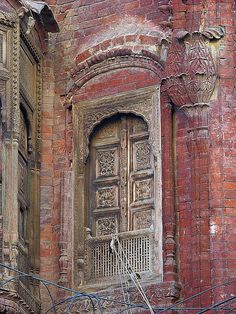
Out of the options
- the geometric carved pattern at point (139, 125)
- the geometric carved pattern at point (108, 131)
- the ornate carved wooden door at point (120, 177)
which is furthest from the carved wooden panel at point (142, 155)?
the geometric carved pattern at point (108, 131)

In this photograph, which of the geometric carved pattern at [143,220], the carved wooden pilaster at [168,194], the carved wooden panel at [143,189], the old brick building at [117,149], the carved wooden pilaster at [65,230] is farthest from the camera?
the carved wooden pilaster at [65,230]

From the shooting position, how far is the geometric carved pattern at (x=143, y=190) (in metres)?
21.8

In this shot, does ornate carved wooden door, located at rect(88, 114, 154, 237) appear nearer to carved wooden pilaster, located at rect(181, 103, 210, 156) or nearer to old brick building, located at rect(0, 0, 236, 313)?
old brick building, located at rect(0, 0, 236, 313)

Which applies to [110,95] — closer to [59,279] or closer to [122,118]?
[122,118]

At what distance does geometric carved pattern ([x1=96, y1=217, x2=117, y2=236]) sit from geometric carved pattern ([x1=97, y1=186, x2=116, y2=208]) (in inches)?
7.6

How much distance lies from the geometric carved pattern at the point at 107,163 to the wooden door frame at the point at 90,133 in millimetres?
219

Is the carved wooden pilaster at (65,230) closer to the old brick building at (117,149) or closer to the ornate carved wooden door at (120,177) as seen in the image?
the old brick building at (117,149)

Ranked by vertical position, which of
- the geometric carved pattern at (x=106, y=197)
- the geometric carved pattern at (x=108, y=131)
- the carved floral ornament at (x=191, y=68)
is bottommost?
the geometric carved pattern at (x=106, y=197)

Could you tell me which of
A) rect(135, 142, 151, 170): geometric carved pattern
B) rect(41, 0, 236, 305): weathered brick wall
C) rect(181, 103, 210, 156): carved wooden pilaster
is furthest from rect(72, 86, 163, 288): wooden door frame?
rect(181, 103, 210, 156): carved wooden pilaster

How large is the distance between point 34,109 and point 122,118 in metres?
1.24

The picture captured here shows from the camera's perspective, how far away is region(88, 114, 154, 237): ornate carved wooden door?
21828 millimetres

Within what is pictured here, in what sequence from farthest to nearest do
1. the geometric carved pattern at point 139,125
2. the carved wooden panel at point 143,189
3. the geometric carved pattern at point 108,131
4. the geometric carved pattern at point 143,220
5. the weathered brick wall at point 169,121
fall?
the geometric carved pattern at point 108,131 < the geometric carved pattern at point 139,125 < the carved wooden panel at point 143,189 < the geometric carved pattern at point 143,220 < the weathered brick wall at point 169,121

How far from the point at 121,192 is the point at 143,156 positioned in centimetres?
57

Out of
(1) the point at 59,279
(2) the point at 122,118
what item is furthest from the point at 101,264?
(2) the point at 122,118
